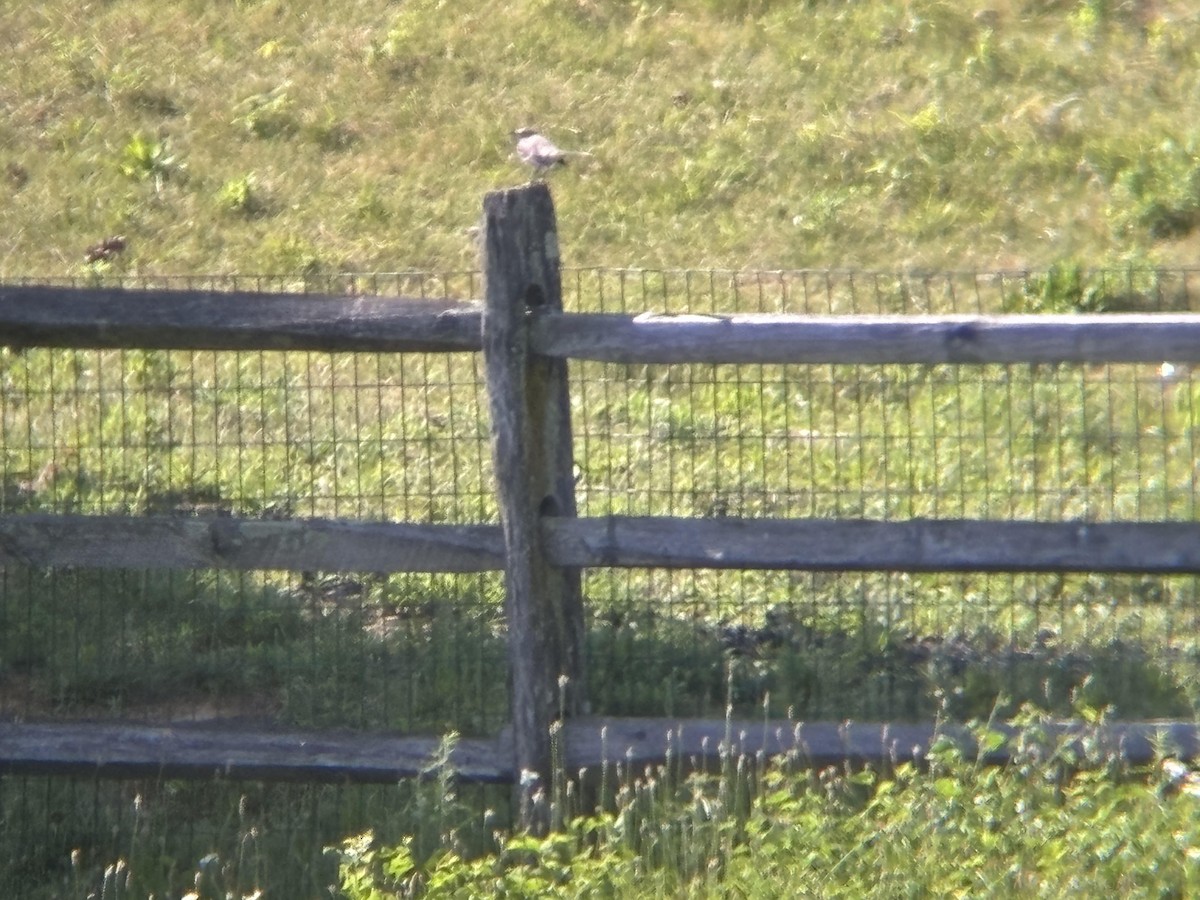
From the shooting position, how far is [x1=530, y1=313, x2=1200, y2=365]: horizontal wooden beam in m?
3.89

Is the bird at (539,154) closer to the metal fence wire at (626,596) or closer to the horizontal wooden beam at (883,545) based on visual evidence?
the metal fence wire at (626,596)

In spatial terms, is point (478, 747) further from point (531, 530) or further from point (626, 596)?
point (626, 596)

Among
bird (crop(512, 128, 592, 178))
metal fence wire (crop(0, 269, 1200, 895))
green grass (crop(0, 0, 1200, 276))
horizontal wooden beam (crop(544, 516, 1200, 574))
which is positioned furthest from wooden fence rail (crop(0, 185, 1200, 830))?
bird (crop(512, 128, 592, 178))

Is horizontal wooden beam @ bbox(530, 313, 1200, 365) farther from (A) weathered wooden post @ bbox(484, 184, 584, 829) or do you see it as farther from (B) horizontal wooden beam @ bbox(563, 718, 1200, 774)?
(B) horizontal wooden beam @ bbox(563, 718, 1200, 774)

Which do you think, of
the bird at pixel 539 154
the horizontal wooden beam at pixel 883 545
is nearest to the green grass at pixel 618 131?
the bird at pixel 539 154

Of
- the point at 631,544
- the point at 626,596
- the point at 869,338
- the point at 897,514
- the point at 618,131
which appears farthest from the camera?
the point at 618,131

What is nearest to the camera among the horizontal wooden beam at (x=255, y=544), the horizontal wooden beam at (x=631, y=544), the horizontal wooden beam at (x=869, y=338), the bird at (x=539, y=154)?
the horizontal wooden beam at (x=869, y=338)

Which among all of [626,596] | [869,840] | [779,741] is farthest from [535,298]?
[626,596]

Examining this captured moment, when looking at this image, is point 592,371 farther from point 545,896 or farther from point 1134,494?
point 545,896

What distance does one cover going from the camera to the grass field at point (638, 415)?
412 cm

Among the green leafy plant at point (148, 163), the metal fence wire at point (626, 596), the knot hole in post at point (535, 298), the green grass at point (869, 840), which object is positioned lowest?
the green grass at point (869, 840)

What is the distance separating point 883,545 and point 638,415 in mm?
3810

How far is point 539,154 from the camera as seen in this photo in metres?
11.0

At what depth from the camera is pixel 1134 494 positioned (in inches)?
259
